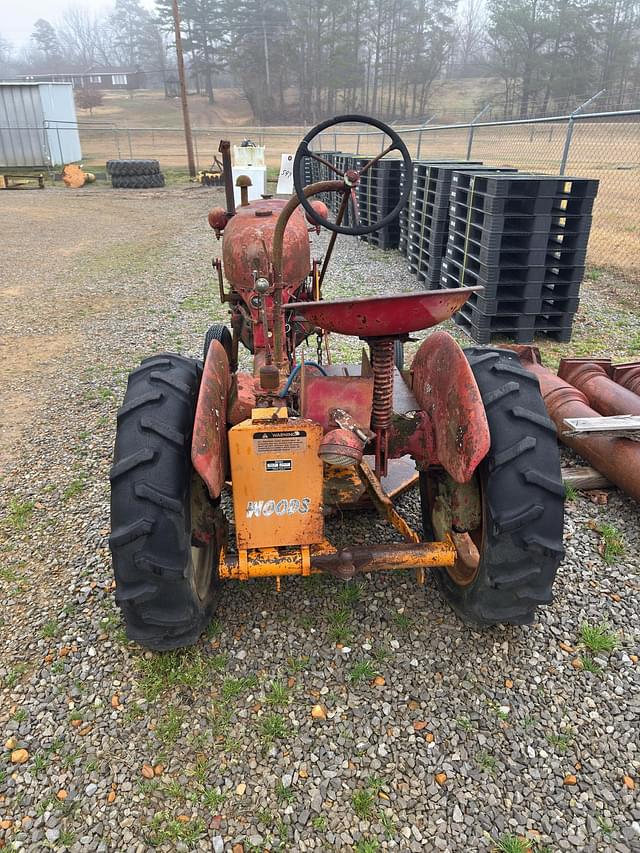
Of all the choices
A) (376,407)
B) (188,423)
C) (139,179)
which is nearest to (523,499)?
(376,407)

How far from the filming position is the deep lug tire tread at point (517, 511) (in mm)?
2434

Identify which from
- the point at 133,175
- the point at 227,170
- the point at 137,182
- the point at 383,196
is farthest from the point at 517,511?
the point at 133,175

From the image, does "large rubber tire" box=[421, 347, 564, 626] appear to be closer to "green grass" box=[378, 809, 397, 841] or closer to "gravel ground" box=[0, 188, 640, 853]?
"gravel ground" box=[0, 188, 640, 853]

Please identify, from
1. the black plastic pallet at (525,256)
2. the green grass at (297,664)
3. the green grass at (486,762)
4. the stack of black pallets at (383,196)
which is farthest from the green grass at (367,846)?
the stack of black pallets at (383,196)

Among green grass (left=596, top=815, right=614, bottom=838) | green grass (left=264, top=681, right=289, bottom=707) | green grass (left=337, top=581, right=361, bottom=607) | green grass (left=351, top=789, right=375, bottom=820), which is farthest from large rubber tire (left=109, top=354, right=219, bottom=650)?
green grass (left=596, top=815, right=614, bottom=838)

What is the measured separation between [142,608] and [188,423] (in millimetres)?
788

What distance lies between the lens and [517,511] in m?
2.42

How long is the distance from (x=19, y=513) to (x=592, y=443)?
3.78 meters

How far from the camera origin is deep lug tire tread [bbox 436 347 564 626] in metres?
2.43

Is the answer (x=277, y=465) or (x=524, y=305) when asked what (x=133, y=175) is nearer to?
(x=524, y=305)

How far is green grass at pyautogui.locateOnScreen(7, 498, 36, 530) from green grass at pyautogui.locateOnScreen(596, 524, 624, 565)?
3.50m

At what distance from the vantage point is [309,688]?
2617 mm

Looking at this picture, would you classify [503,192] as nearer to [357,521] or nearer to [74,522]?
[357,521]

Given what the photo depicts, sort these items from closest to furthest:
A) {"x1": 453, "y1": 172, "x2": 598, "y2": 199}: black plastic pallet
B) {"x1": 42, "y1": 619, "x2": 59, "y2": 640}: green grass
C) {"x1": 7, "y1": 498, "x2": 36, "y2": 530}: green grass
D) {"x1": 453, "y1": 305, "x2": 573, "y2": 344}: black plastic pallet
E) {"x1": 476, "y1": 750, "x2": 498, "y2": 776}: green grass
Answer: {"x1": 476, "y1": 750, "x2": 498, "y2": 776}: green grass, {"x1": 42, "y1": 619, "x2": 59, "y2": 640}: green grass, {"x1": 7, "y1": 498, "x2": 36, "y2": 530}: green grass, {"x1": 453, "y1": 172, "x2": 598, "y2": 199}: black plastic pallet, {"x1": 453, "y1": 305, "x2": 573, "y2": 344}: black plastic pallet
